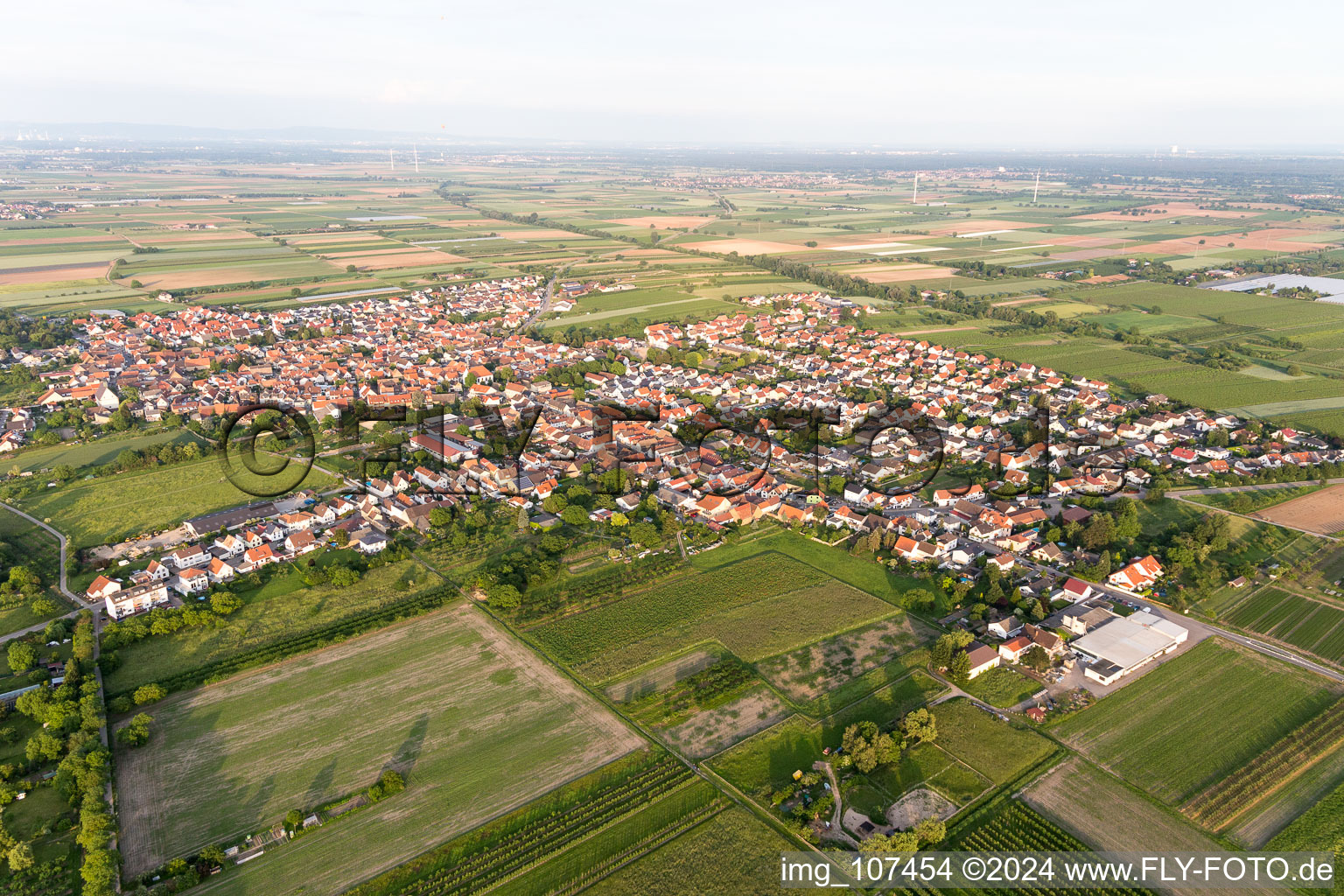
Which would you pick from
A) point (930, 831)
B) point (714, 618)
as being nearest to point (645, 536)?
point (714, 618)

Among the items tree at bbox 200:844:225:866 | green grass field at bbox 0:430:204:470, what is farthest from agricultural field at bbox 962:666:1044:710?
green grass field at bbox 0:430:204:470

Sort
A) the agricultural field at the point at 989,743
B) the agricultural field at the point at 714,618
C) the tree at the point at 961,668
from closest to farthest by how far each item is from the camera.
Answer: the agricultural field at the point at 989,743 → the tree at the point at 961,668 → the agricultural field at the point at 714,618

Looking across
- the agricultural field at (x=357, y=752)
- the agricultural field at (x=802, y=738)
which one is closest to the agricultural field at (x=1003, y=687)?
the agricultural field at (x=802, y=738)

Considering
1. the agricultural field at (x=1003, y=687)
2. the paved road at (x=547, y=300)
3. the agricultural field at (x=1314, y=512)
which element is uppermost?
the paved road at (x=547, y=300)

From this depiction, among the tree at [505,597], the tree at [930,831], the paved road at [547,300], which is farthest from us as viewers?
the paved road at [547,300]

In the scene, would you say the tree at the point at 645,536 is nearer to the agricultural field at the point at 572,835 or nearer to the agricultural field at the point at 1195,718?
the agricultural field at the point at 572,835

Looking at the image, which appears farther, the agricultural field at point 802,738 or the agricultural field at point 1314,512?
the agricultural field at point 1314,512
